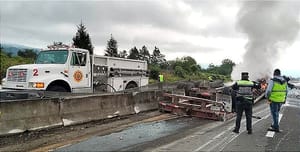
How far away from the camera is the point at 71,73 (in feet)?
47.8

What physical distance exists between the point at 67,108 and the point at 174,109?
4.87 m

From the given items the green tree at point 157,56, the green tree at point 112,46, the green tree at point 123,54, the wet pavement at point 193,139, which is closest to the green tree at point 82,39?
the green tree at point 112,46

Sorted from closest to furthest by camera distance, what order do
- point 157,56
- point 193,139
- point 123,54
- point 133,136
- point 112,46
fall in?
point 193,139
point 133,136
point 112,46
point 123,54
point 157,56

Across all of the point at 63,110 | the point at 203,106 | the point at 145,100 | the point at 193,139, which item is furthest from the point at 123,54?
the point at 193,139

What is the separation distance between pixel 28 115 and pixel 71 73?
17.3 ft

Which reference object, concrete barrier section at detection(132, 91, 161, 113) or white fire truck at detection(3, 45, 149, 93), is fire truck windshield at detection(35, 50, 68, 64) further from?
concrete barrier section at detection(132, 91, 161, 113)

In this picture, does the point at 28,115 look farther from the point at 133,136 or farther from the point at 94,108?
the point at 133,136

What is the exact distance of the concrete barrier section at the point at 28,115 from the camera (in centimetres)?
880

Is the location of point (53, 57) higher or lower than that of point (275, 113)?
higher

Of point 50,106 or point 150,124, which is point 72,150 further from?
point 150,124

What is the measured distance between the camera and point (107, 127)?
34.6 feet

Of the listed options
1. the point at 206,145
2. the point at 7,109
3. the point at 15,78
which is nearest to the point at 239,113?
the point at 206,145

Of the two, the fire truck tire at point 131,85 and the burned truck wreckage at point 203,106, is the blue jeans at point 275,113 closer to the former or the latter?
the burned truck wreckage at point 203,106

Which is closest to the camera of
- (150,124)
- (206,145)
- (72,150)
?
(72,150)
